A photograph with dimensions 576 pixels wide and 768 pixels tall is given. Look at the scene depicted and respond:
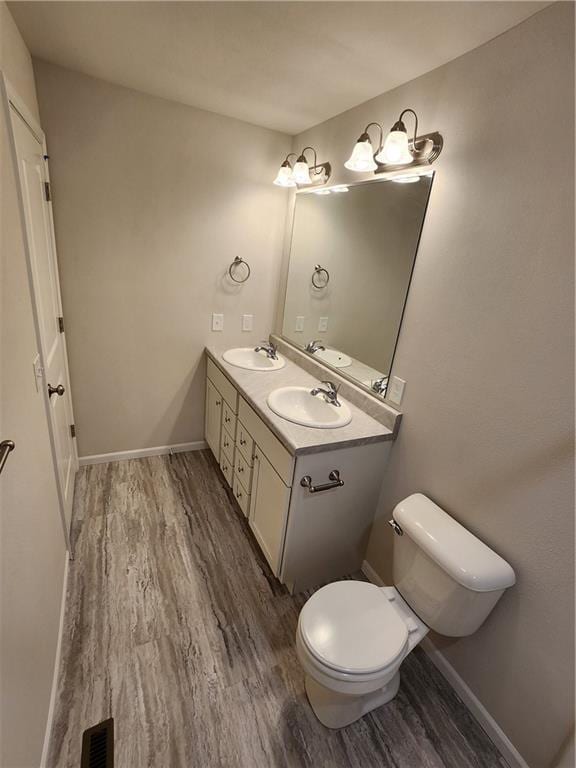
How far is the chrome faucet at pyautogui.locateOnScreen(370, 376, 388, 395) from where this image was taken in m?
1.76

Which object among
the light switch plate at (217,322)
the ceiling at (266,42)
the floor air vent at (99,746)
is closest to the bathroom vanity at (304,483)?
the light switch plate at (217,322)

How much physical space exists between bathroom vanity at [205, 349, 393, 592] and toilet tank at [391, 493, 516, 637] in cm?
30

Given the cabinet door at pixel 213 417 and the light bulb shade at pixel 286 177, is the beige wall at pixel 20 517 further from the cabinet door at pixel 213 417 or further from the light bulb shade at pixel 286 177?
the light bulb shade at pixel 286 177

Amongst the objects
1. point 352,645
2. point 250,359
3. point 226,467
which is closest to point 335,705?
point 352,645

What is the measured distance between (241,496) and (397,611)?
1.05m

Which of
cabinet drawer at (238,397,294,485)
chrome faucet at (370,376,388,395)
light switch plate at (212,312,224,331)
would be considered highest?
light switch plate at (212,312,224,331)

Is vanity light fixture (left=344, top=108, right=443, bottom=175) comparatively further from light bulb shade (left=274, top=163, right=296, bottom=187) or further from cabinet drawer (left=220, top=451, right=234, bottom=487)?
cabinet drawer (left=220, top=451, right=234, bottom=487)

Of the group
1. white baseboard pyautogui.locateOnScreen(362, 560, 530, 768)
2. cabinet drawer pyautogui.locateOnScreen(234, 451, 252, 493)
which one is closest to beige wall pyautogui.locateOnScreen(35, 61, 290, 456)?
cabinet drawer pyautogui.locateOnScreen(234, 451, 252, 493)

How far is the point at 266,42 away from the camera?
52.6 inches

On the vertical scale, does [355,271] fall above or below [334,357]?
above

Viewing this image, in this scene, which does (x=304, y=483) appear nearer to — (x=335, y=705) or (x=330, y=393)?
(x=330, y=393)

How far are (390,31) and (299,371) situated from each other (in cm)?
158

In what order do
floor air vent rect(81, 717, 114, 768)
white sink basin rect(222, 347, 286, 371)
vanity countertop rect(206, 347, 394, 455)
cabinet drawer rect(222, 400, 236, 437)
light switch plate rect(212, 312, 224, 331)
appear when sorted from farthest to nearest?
light switch plate rect(212, 312, 224, 331), white sink basin rect(222, 347, 286, 371), cabinet drawer rect(222, 400, 236, 437), vanity countertop rect(206, 347, 394, 455), floor air vent rect(81, 717, 114, 768)

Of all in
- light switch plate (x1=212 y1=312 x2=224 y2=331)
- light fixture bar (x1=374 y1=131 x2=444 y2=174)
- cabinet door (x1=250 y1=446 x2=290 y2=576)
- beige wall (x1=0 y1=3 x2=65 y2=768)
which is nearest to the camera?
beige wall (x1=0 y1=3 x2=65 y2=768)
